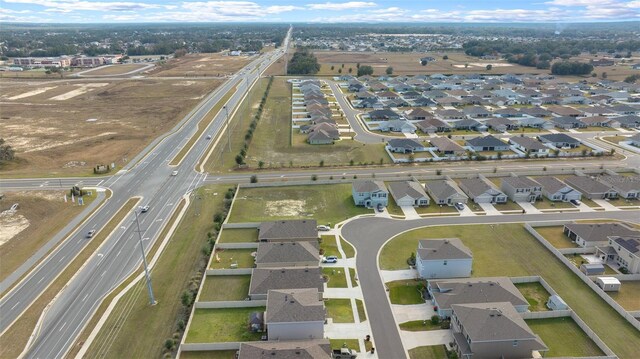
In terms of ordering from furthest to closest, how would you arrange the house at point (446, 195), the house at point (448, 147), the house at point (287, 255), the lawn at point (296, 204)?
the house at point (448, 147) → the house at point (446, 195) → the lawn at point (296, 204) → the house at point (287, 255)

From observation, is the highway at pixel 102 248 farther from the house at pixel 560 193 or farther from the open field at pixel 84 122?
the house at pixel 560 193

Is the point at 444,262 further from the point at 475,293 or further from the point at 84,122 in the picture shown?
the point at 84,122

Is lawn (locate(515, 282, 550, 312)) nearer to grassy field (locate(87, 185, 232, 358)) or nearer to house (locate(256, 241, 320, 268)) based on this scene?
house (locate(256, 241, 320, 268))

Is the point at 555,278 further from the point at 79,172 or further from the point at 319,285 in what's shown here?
the point at 79,172

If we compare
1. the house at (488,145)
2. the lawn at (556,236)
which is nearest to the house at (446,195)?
the lawn at (556,236)

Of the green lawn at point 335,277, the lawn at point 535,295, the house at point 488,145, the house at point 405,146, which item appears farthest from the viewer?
the house at point 488,145

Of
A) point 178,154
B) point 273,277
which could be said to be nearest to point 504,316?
point 273,277

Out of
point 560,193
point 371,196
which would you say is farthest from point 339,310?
point 560,193
